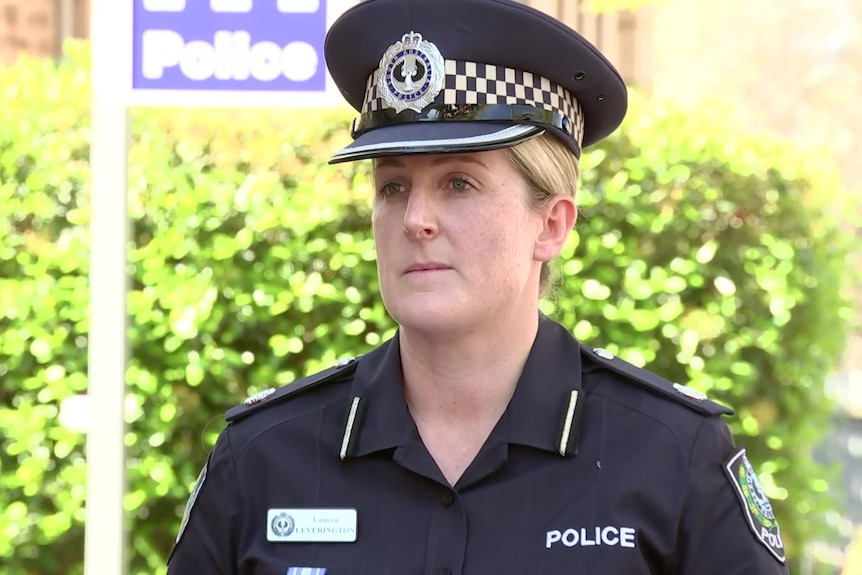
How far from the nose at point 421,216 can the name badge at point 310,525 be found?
45 centimetres

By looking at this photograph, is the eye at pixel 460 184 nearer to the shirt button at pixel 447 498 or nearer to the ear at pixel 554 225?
the ear at pixel 554 225

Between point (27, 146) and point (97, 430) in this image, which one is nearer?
point (97, 430)

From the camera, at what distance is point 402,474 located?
1925mm

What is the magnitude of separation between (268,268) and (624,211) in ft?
3.89

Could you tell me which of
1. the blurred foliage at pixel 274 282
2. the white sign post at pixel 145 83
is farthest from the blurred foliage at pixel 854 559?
the white sign post at pixel 145 83

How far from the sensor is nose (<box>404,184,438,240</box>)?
1813 mm

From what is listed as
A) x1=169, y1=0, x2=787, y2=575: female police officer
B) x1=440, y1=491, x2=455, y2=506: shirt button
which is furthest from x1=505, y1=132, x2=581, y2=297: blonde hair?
x1=440, y1=491, x2=455, y2=506: shirt button

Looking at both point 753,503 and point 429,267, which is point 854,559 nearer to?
point 753,503

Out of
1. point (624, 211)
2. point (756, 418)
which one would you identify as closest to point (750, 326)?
point (756, 418)

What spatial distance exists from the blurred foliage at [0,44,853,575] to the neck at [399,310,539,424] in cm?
185

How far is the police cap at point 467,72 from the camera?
73.5 inches

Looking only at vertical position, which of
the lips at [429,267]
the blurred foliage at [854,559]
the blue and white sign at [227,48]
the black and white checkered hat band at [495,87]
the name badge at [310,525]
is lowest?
the blurred foliage at [854,559]

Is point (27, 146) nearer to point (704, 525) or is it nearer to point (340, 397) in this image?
point (340, 397)

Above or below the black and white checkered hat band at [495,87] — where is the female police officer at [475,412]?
below
